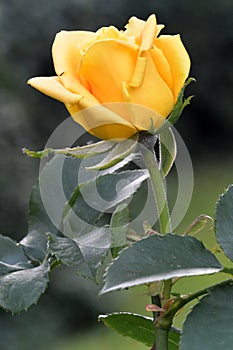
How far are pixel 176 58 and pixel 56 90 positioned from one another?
8 centimetres

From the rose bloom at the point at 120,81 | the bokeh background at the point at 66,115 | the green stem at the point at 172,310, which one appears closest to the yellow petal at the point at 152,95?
the rose bloom at the point at 120,81

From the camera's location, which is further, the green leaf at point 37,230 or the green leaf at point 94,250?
the green leaf at point 37,230

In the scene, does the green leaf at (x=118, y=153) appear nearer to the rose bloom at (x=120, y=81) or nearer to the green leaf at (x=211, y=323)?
the rose bloom at (x=120, y=81)

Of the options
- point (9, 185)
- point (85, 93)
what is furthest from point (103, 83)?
point (9, 185)

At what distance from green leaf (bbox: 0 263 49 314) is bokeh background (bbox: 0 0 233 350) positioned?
6.51 feet

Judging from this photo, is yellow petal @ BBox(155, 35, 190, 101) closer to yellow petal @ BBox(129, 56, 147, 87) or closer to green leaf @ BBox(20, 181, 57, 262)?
yellow petal @ BBox(129, 56, 147, 87)

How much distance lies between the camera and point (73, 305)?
2.81 metres

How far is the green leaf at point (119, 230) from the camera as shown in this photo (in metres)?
0.49

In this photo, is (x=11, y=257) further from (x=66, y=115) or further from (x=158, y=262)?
(x=66, y=115)

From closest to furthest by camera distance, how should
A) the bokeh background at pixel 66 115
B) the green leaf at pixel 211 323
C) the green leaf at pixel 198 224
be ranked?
the green leaf at pixel 211 323
the green leaf at pixel 198 224
the bokeh background at pixel 66 115

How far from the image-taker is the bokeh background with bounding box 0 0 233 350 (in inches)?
103

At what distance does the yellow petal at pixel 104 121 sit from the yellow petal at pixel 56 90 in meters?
0.01

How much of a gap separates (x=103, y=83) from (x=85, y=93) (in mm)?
13

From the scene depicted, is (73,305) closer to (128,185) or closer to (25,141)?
(25,141)
